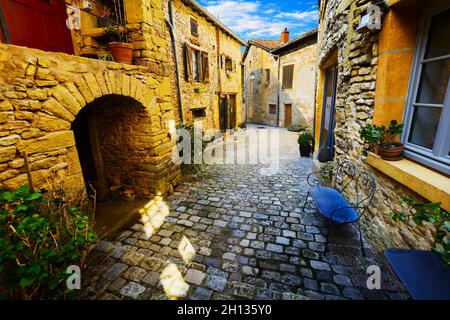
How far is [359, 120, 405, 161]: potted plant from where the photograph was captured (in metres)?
2.26

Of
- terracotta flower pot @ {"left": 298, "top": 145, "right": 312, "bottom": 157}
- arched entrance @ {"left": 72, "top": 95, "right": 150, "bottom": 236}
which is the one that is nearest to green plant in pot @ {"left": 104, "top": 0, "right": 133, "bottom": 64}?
arched entrance @ {"left": 72, "top": 95, "right": 150, "bottom": 236}

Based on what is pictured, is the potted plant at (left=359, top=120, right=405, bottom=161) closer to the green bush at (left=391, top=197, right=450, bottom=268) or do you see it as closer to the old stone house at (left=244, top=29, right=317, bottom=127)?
the green bush at (left=391, top=197, right=450, bottom=268)

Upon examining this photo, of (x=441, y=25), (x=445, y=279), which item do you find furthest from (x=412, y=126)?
(x=445, y=279)

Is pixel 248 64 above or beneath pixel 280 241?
above

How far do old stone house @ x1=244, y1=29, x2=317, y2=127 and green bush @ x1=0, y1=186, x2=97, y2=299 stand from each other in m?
13.4

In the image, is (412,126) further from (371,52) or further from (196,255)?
(196,255)

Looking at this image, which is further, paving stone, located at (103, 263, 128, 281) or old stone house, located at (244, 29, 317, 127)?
old stone house, located at (244, 29, 317, 127)

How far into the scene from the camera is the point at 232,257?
2604 mm

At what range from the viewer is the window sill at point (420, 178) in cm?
159

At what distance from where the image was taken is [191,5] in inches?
283

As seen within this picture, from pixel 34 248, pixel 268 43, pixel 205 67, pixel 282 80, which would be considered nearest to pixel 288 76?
pixel 282 80

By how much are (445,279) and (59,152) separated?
376 centimetres

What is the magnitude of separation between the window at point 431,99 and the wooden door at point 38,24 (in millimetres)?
5640

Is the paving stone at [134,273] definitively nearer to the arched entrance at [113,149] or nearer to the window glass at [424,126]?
the arched entrance at [113,149]
